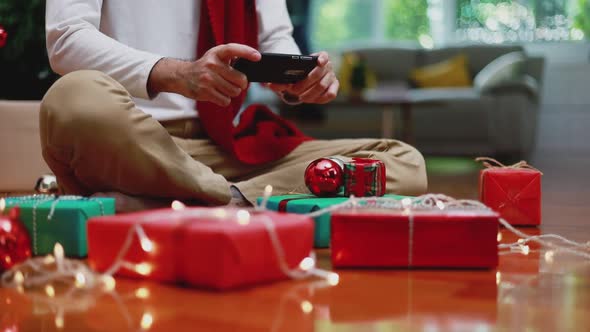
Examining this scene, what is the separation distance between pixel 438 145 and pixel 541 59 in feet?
2.72

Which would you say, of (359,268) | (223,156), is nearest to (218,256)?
(359,268)

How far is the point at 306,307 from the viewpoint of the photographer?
0.88 m

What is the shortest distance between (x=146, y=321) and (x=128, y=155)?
1.92 ft

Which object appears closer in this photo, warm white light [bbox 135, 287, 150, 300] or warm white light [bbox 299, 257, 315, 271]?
warm white light [bbox 135, 287, 150, 300]

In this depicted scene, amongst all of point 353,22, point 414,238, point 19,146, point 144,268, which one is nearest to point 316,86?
point 414,238

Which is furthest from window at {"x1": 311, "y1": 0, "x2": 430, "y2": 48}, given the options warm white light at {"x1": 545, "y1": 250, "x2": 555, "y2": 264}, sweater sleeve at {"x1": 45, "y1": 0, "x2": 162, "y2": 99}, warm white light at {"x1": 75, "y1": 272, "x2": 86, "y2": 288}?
warm white light at {"x1": 75, "y1": 272, "x2": 86, "y2": 288}

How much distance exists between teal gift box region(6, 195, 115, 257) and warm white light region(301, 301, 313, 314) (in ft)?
1.47

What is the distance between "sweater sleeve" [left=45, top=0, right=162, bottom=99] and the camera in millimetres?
1412

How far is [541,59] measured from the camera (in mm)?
4855

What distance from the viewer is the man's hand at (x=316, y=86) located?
149 cm

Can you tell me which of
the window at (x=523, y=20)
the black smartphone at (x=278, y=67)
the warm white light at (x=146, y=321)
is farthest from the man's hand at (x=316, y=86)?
the window at (x=523, y=20)

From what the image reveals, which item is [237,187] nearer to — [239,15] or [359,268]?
[239,15]

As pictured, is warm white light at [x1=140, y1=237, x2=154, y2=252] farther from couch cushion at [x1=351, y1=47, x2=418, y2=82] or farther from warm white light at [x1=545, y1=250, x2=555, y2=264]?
couch cushion at [x1=351, y1=47, x2=418, y2=82]

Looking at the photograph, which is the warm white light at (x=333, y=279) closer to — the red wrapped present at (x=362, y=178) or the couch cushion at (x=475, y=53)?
the red wrapped present at (x=362, y=178)
